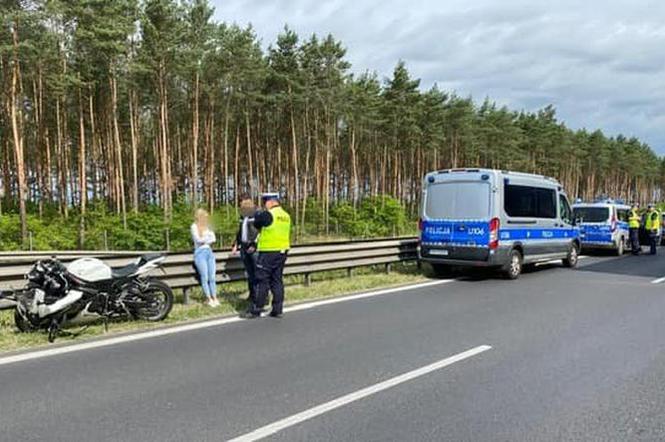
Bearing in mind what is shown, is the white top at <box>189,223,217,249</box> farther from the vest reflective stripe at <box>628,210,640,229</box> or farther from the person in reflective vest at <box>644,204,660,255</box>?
the person in reflective vest at <box>644,204,660,255</box>

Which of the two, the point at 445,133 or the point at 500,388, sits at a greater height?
the point at 445,133

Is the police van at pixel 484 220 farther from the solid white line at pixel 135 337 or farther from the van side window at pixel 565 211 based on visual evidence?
the solid white line at pixel 135 337

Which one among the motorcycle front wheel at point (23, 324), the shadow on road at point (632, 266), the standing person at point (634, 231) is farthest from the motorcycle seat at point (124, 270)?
the standing person at point (634, 231)

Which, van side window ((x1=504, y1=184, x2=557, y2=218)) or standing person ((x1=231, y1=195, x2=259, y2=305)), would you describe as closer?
standing person ((x1=231, y1=195, x2=259, y2=305))

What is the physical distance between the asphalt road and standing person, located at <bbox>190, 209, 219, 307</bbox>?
1451 mm

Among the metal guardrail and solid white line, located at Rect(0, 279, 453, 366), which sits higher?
the metal guardrail

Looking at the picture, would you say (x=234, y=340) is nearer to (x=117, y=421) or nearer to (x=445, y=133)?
(x=117, y=421)

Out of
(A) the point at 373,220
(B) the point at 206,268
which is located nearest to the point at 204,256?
(B) the point at 206,268

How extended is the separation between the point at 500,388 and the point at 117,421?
3355mm

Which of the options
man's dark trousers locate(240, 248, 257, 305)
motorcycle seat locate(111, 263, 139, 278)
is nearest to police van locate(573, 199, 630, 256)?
man's dark trousers locate(240, 248, 257, 305)

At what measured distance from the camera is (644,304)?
33.1 feet

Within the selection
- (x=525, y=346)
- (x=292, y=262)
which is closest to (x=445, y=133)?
(x=292, y=262)

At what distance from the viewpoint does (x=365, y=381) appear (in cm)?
556

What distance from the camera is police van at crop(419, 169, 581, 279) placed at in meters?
13.2
